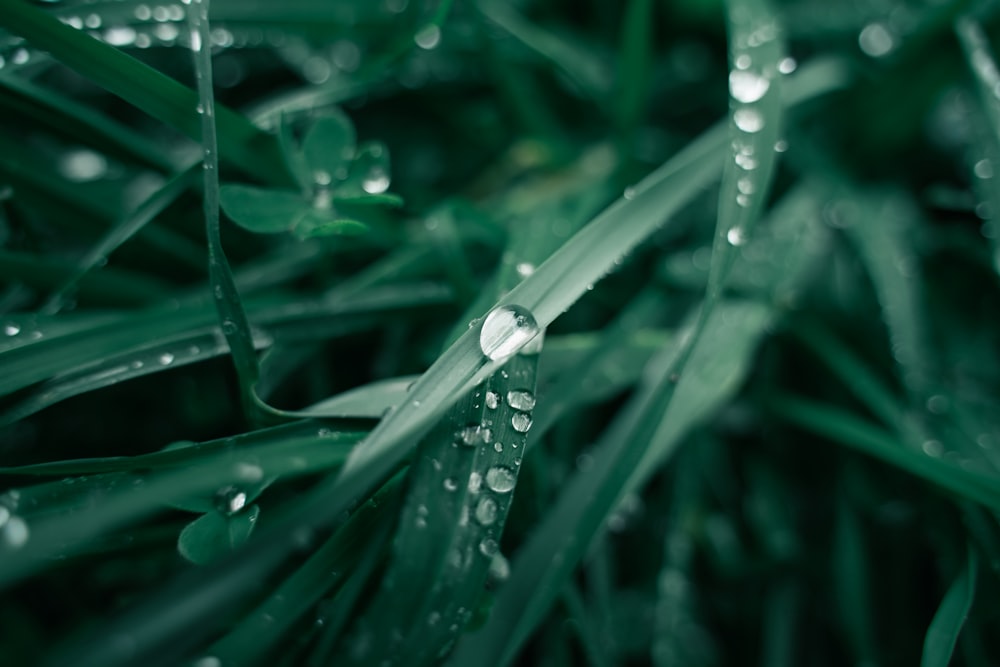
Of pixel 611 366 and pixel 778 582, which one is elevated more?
pixel 611 366

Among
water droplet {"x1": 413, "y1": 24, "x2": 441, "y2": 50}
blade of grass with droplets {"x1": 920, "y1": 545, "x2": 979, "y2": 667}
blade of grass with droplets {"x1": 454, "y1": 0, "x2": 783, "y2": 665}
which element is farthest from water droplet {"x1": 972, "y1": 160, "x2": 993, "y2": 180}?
water droplet {"x1": 413, "y1": 24, "x2": 441, "y2": 50}

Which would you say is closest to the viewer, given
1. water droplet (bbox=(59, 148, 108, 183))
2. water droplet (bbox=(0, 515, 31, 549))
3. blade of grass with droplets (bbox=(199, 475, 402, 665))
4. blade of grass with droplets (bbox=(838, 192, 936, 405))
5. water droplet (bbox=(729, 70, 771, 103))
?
water droplet (bbox=(0, 515, 31, 549))

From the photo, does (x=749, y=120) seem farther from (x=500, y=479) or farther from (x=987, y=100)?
(x=500, y=479)

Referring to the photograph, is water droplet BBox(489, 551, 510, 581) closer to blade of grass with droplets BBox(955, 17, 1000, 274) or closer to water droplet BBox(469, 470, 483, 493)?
water droplet BBox(469, 470, 483, 493)

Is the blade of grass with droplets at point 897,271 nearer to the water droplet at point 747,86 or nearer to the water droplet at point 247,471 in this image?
the water droplet at point 747,86

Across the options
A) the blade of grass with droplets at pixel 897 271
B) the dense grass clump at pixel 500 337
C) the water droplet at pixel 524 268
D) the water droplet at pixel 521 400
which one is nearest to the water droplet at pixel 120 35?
the dense grass clump at pixel 500 337

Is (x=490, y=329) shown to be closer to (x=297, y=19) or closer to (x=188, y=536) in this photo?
(x=188, y=536)

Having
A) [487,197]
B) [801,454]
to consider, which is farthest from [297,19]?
[801,454]
